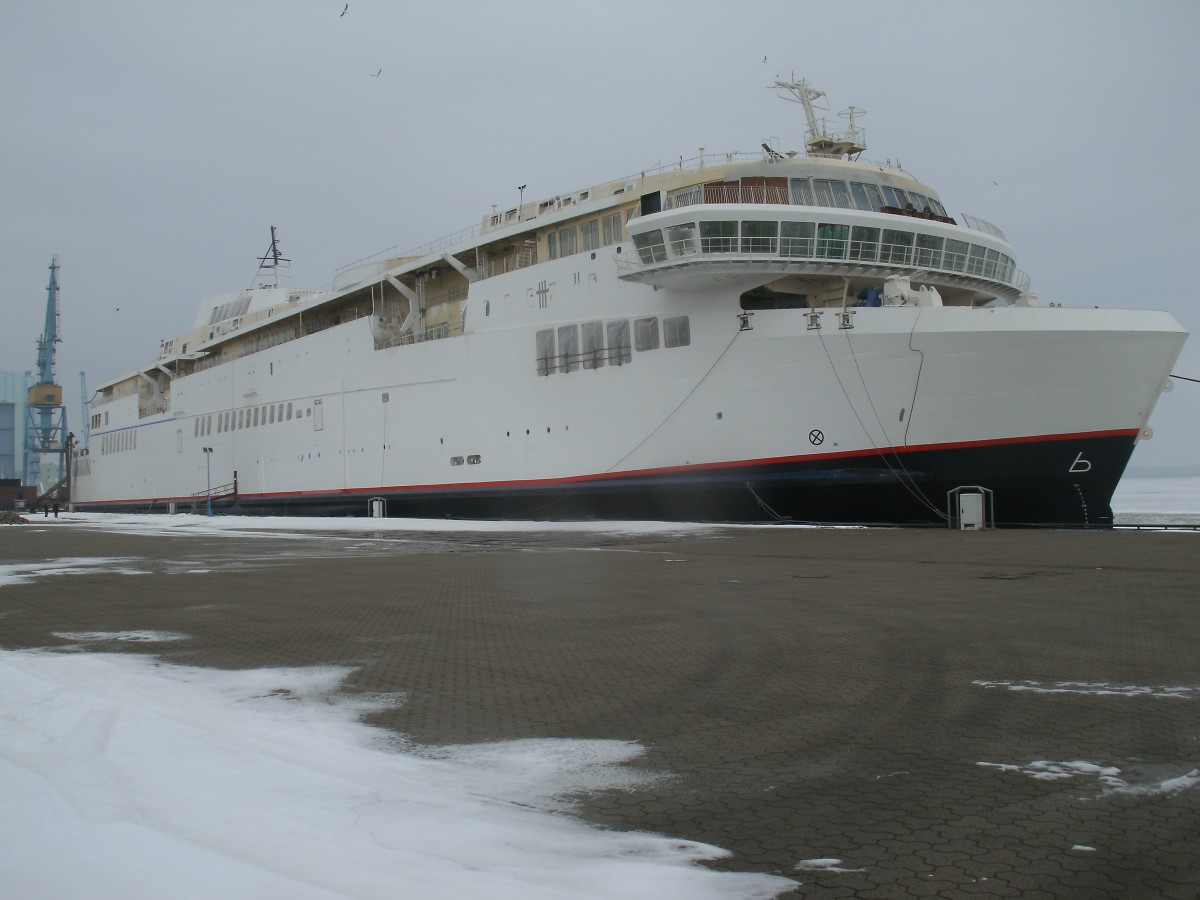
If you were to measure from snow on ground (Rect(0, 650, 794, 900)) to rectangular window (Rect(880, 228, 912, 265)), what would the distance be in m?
20.2

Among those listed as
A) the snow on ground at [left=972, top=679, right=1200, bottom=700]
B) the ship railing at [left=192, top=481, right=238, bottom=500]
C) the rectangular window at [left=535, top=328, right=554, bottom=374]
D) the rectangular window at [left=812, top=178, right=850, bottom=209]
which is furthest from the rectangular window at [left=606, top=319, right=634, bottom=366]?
the ship railing at [left=192, top=481, right=238, bottom=500]

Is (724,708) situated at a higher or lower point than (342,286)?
lower

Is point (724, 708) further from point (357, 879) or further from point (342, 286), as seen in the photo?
point (342, 286)

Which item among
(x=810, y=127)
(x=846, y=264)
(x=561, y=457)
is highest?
(x=810, y=127)

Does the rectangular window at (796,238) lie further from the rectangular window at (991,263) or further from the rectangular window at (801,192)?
the rectangular window at (991,263)

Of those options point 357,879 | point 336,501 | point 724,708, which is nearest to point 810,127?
point 336,501

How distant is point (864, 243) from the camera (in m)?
22.2

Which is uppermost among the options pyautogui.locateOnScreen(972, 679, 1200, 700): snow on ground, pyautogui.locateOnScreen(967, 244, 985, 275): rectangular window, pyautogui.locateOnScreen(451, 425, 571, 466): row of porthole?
pyautogui.locateOnScreen(967, 244, 985, 275): rectangular window

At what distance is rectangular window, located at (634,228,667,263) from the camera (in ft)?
73.2

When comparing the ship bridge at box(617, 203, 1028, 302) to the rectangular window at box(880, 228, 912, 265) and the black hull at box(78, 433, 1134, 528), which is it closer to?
the rectangular window at box(880, 228, 912, 265)

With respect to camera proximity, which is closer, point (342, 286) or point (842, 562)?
point (842, 562)

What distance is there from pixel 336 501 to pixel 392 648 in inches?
1154

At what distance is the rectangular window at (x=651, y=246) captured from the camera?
22312mm

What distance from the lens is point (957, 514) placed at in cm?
2011
